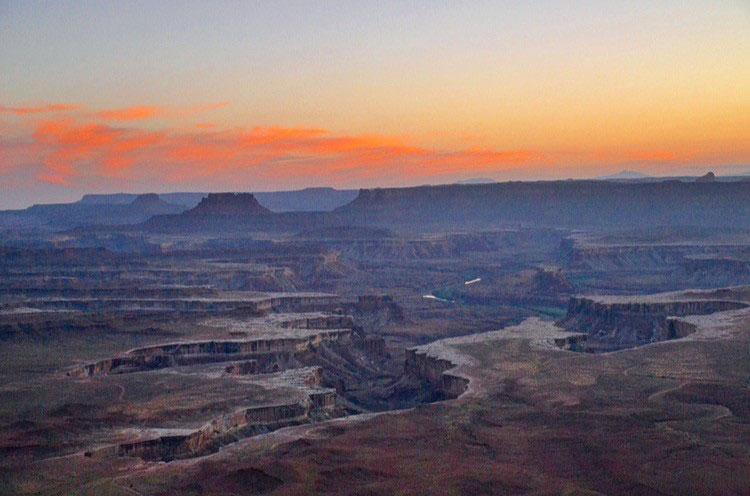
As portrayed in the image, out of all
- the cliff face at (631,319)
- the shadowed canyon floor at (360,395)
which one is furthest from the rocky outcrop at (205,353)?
the cliff face at (631,319)

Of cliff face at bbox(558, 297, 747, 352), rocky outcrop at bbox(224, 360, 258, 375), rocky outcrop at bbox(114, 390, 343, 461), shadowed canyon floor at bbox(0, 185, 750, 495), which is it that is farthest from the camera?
cliff face at bbox(558, 297, 747, 352)

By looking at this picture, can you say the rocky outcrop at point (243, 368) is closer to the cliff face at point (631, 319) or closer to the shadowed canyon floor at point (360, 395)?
the shadowed canyon floor at point (360, 395)

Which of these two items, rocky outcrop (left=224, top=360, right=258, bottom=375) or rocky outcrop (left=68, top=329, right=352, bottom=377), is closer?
rocky outcrop (left=224, top=360, right=258, bottom=375)

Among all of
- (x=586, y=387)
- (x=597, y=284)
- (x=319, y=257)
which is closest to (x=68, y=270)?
(x=319, y=257)

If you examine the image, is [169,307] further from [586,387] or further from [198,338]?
[586,387]

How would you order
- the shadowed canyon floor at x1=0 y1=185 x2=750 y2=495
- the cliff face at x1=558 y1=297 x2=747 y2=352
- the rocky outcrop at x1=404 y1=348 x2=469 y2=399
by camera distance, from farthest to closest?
1. the cliff face at x1=558 y1=297 x2=747 y2=352
2. the rocky outcrop at x1=404 y1=348 x2=469 y2=399
3. the shadowed canyon floor at x1=0 y1=185 x2=750 y2=495

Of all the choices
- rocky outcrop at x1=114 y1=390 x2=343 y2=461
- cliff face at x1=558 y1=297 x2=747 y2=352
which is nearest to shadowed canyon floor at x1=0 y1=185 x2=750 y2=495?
rocky outcrop at x1=114 y1=390 x2=343 y2=461

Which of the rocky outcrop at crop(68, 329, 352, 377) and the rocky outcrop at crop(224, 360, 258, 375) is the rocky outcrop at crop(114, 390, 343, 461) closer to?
the rocky outcrop at crop(224, 360, 258, 375)

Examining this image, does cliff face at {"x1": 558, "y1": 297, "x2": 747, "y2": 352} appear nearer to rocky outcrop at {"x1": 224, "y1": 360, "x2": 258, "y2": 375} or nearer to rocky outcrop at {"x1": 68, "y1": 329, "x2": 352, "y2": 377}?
rocky outcrop at {"x1": 68, "y1": 329, "x2": 352, "y2": 377}

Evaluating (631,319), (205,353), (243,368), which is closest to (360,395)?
→ (243,368)

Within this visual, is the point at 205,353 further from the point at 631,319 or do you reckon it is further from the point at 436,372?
the point at 631,319

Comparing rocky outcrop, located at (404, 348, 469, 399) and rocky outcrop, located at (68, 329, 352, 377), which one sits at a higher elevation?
rocky outcrop, located at (68, 329, 352, 377)
